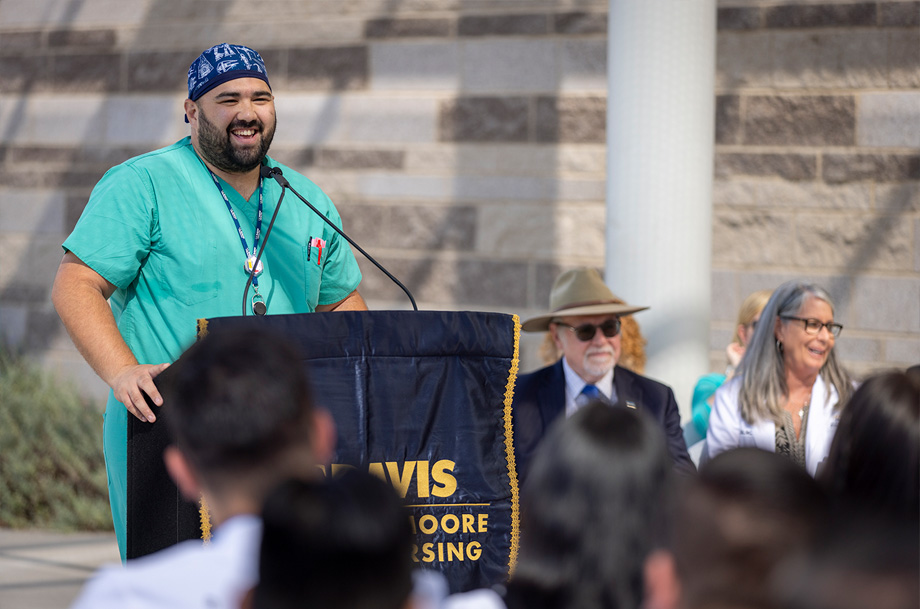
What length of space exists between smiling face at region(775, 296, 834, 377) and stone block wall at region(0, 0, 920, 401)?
5.33ft

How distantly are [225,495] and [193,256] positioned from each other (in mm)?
1319

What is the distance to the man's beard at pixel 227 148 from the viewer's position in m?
2.83

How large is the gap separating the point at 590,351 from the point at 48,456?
3623 millimetres

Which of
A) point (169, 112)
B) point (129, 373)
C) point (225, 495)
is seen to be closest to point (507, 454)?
point (129, 373)

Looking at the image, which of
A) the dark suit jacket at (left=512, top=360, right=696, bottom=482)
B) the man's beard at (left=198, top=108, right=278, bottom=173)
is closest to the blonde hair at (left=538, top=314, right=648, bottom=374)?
the dark suit jacket at (left=512, top=360, right=696, bottom=482)

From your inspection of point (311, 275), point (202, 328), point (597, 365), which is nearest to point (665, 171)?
point (597, 365)

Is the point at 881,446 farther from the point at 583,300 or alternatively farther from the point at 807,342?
the point at 583,300

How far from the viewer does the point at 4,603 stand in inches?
172

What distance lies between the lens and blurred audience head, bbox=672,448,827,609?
4.47ft

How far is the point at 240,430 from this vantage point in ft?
5.11

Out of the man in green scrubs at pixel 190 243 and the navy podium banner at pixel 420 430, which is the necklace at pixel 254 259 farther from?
the navy podium banner at pixel 420 430

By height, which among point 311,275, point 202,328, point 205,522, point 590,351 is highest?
point 311,275

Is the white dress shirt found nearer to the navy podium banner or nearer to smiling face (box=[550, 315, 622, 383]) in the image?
the navy podium banner

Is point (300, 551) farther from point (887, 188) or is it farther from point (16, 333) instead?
point (16, 333)
